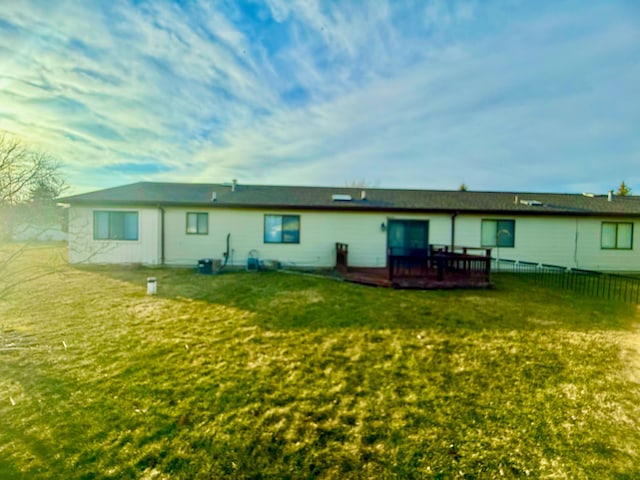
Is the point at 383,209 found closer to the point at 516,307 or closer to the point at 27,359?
the point at 516,307

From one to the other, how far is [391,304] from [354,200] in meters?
6.55

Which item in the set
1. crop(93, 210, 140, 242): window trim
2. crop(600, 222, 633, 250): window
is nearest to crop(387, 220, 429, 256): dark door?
crop(600, 222, 633, 250): window

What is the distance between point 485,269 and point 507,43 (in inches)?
284

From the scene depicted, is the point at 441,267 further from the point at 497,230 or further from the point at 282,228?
the point at 282,228

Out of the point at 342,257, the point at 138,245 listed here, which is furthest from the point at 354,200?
the point at 138,245

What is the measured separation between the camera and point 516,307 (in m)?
6.64

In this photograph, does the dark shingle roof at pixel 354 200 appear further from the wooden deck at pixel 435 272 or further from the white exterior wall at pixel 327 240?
the wooden deck at pixel 435 272

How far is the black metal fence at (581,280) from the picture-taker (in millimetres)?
8266

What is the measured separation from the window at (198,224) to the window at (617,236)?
16.7m

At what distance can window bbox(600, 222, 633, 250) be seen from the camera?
12.1 metres

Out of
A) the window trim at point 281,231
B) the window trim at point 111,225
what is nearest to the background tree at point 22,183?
the window trim at point 111,225

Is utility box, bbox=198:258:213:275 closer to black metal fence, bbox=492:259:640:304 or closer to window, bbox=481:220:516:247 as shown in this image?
window, bbox=481:220:516:247

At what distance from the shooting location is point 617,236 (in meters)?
12.2

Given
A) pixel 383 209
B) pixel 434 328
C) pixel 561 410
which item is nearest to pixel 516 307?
pixel 434 328
